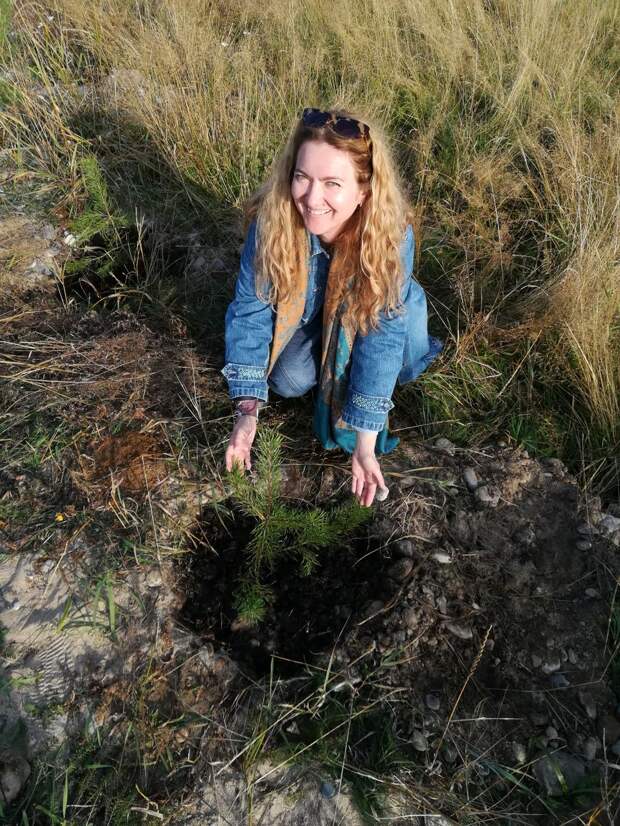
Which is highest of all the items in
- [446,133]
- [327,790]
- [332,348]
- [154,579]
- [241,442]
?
[446,133]

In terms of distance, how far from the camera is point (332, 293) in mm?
2105

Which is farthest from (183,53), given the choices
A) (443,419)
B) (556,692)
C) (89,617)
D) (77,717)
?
(556,692)

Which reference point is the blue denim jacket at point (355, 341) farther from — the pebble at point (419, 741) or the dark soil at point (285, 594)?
the pebble at point (419, 741)

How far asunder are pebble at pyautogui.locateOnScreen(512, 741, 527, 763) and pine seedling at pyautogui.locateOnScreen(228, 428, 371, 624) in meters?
0.82

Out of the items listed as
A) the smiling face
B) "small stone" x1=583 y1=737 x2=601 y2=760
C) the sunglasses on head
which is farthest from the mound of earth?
the sunglasses on head

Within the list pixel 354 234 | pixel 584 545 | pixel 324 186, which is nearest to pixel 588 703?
pixel 584 545

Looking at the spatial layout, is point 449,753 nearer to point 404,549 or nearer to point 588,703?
point 588,703

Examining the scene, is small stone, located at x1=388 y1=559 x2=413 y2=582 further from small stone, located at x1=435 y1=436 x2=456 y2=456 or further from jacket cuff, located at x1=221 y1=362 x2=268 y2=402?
jacket cuff, located at x1=221 y1=362 x2=268 y2=402

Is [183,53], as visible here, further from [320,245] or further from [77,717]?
[77,717]

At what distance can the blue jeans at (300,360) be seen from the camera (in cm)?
242

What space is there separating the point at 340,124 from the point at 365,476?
1.13 m

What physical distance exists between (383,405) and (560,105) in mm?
2534

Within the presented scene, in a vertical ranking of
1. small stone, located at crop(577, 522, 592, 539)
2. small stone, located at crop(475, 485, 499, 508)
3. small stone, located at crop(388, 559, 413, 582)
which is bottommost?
small stone, located at crop(388, 559, 413, 582)

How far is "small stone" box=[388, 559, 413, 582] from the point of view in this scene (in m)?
2.07
